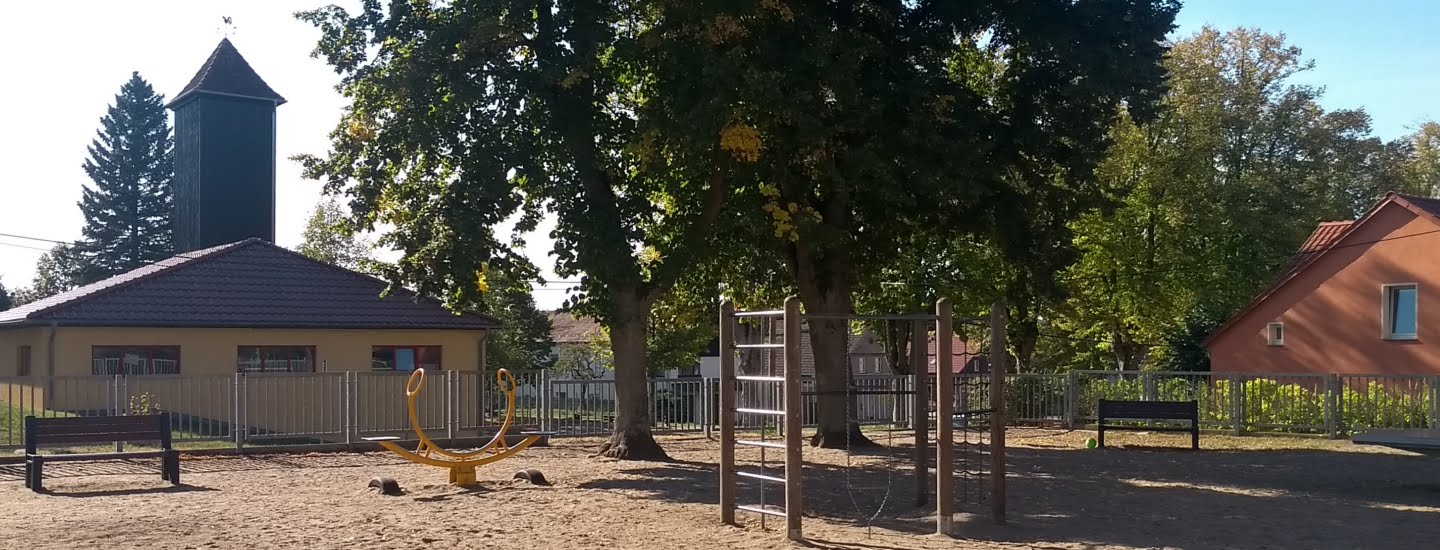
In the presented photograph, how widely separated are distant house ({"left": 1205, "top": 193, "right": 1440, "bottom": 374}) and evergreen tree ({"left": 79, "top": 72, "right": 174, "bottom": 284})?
177 feet

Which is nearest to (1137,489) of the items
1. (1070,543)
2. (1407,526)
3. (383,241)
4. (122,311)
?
(1407,526)

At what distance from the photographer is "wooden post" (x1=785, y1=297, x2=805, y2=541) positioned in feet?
35.7

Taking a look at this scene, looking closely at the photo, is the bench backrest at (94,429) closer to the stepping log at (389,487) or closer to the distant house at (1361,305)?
the stepping log at (389,487)

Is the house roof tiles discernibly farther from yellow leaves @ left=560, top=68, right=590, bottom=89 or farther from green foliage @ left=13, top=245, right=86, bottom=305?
green foliage @ left=13, top=245, right=86, bottom=305

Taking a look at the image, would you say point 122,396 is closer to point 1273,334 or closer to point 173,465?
point 173,465

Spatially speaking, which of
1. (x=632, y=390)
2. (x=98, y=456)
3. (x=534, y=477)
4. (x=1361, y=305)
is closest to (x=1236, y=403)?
(x=1361, y=305)

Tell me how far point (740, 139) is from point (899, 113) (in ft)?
9.34

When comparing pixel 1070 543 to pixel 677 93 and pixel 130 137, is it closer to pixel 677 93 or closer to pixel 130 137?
pixel 677 93

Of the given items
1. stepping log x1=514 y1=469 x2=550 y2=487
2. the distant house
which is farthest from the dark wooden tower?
the distant house

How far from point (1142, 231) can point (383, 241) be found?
29.3 meters

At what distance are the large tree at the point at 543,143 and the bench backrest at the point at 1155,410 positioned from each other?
26.6ft

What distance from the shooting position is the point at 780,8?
17219mm

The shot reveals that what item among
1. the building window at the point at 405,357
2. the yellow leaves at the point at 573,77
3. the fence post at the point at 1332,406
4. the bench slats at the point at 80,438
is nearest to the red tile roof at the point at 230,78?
the building window at the point at 405,357

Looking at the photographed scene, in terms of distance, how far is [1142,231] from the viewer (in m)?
42.8
